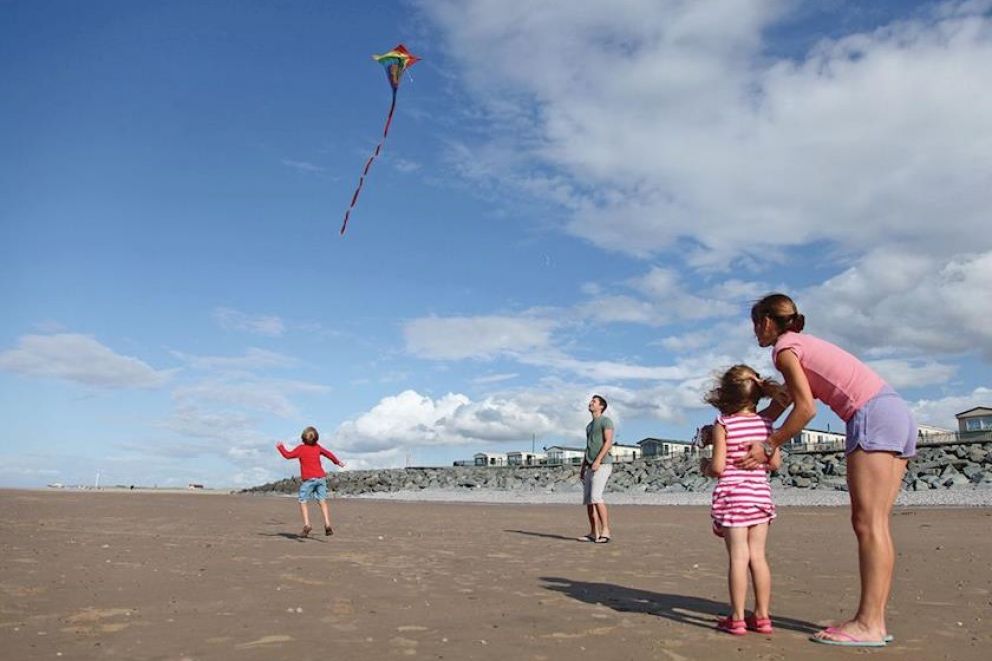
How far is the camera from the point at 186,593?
6.46 metres

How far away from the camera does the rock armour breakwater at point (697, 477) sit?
91.5ft

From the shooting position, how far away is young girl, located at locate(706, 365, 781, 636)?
197 inches

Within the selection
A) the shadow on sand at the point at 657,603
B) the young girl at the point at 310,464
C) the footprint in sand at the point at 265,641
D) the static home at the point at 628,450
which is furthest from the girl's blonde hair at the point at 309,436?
the static home at the point at 628,450

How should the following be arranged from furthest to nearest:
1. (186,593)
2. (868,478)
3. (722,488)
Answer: (186,593) < (722,488) < (868,478)

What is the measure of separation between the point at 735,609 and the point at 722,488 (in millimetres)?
759

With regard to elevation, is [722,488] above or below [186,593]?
above

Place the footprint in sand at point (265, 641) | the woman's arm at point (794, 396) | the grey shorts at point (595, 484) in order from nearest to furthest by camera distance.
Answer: the footprint in sand at point (265, 641), the woman's arm at point (794, 396), the grey shorts at point (595, 484)

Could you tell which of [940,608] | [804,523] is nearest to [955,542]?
[804,523]

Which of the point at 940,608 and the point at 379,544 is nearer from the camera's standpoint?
the point at 940,608

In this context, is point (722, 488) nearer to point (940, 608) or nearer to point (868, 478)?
point (868, 478)

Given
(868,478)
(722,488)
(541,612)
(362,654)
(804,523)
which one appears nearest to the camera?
(362,654)

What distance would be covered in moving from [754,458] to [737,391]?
0.46m

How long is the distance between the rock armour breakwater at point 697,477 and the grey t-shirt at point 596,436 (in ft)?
33.4

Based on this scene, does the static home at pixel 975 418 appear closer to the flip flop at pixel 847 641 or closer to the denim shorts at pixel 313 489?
the denim shorts at pixel 313 489
